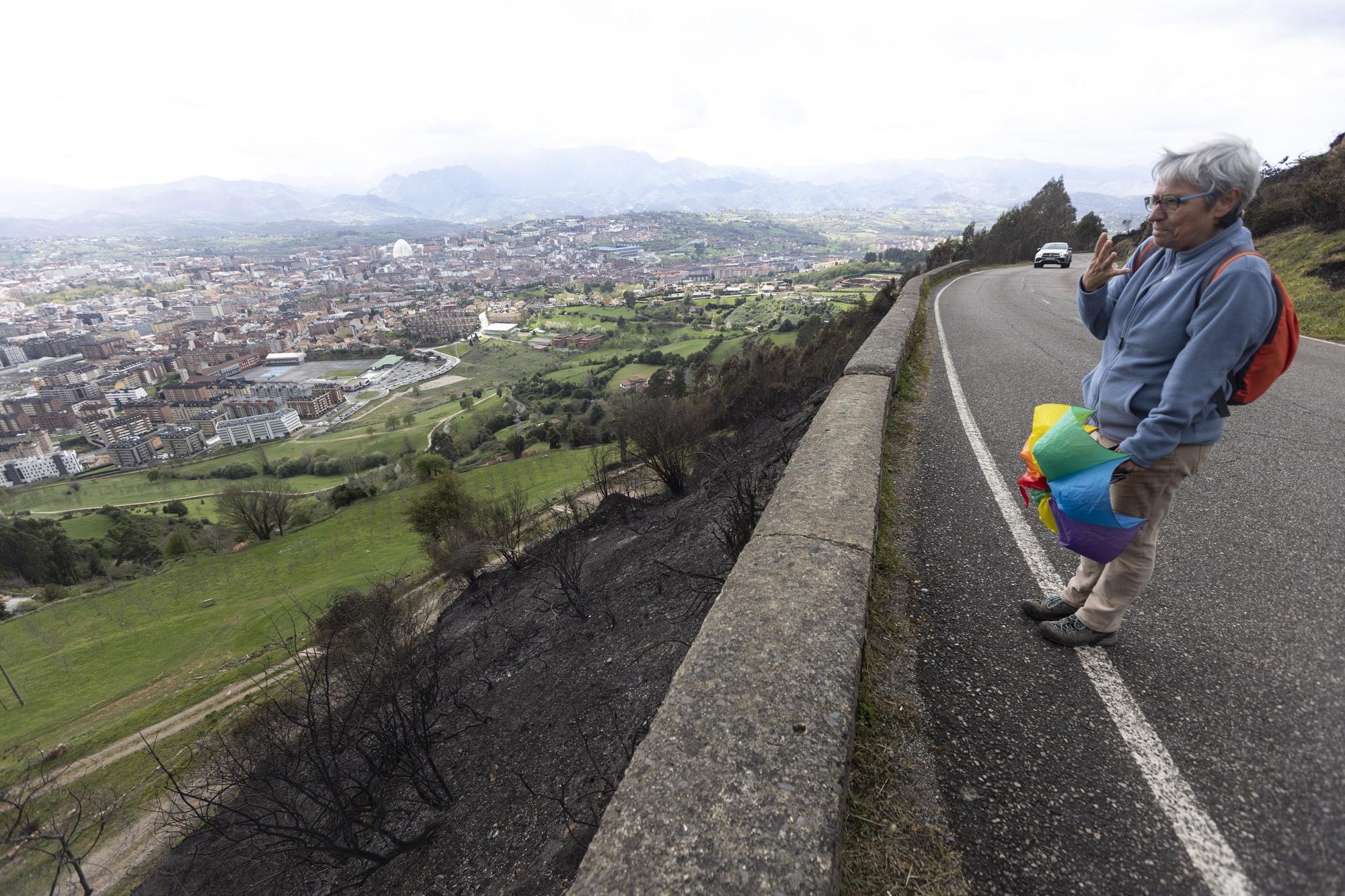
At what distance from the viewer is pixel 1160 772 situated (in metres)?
1.64

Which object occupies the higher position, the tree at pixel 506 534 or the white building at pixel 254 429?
the tree at pixel 506 534

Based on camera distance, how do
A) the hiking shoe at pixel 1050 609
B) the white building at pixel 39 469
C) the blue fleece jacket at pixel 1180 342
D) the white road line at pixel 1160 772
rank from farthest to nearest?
1. the white building at pixel 39 469
2. the hiking shoe at pixel 1050 609
3. the blue fleece jacket at pixel 1180 342
4. the white road line at pixel 1160 772

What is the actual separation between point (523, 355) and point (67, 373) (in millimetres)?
78581

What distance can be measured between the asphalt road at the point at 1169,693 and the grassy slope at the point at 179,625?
743 inches

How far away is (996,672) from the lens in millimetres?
2111

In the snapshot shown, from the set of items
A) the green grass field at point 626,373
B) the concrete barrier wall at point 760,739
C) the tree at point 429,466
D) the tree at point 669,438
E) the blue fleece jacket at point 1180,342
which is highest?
the blue fleece jacket at point 1180,342

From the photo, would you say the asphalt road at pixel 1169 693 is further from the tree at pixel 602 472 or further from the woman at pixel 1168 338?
the tree at pixel 602 472

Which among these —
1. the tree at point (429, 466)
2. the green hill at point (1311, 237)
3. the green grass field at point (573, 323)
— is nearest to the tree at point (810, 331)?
the green hill at point (1311, 237)

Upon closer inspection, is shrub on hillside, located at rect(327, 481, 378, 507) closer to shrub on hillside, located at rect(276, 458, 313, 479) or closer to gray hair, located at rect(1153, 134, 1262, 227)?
shrub on hillside, located at rect(276, 458, 313, 479)

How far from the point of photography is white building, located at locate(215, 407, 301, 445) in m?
65.2

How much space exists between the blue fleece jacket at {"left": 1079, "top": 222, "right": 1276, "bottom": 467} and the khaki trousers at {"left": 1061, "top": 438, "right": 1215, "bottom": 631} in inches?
3.7

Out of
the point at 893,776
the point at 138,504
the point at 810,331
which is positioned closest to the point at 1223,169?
the point at 893,776

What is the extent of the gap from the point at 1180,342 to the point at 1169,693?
1.29m

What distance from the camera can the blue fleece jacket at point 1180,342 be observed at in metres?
1.65
